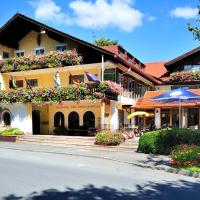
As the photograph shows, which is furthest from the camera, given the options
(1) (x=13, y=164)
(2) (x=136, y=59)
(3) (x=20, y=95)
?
(2) (x=136, y=59)

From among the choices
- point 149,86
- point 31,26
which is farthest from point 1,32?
point 149,86

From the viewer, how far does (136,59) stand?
128 feet

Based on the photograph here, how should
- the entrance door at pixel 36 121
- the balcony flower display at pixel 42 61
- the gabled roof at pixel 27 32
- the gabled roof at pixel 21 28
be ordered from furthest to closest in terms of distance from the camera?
the entrance door at pixel 36 121
the gabled roof at pixel 21 28
the balcony flower display at pixel 42 61
the gabled roof at pixel 27 32

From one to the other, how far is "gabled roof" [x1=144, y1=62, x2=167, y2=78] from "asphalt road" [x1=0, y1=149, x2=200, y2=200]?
27779 millimetres

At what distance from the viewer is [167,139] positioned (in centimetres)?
1908

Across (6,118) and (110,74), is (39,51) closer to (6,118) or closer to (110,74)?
(6,118)

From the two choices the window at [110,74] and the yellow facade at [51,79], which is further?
the window at [110,74]

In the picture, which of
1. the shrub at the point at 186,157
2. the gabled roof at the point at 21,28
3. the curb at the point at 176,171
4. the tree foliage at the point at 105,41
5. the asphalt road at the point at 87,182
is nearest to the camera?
the asphalt road at the point at 87,182

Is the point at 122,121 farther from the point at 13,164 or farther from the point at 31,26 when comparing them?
the point at 13,164

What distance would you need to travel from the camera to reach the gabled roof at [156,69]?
140ft

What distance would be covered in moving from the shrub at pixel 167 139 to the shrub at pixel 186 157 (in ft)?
10.4

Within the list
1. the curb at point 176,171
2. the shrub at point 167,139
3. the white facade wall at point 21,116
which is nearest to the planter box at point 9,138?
the white facade wall at point 21,116

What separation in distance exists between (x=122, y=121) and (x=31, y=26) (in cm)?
1123

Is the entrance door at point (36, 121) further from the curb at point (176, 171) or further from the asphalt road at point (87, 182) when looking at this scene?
the curb at point (176, 171)
